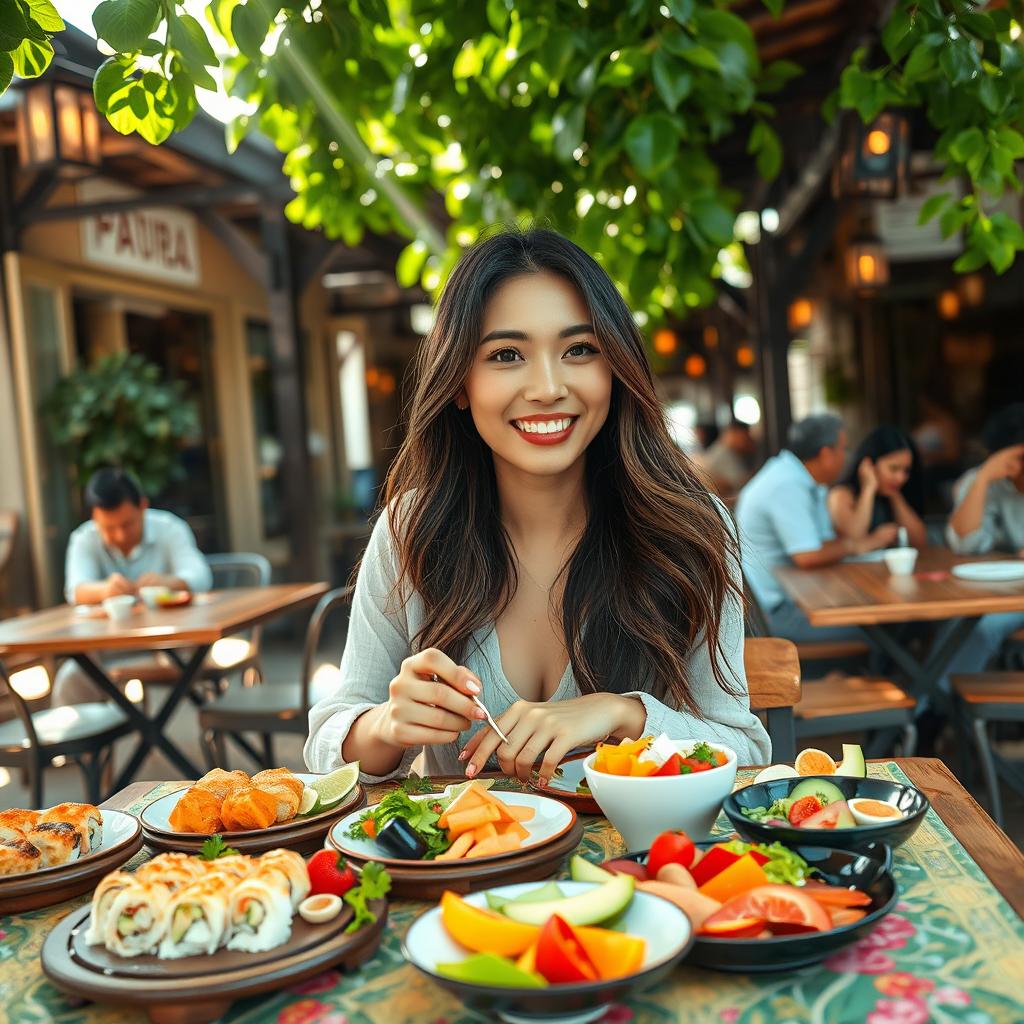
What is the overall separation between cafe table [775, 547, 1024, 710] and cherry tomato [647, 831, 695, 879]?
2.62 m

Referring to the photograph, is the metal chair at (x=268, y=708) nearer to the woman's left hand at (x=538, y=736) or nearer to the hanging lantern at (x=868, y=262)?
the woman's left hand at (x=538, y=736)

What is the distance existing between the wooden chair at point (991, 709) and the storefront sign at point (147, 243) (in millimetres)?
6177

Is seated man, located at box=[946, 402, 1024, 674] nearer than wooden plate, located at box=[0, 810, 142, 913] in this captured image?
No

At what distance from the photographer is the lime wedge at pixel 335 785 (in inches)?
56.9

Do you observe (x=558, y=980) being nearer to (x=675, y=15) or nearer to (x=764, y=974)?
(x=764, y=974)

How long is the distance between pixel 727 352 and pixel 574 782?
60.3 feet

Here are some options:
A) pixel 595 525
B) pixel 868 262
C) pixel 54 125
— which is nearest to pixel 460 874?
pixel 595 525

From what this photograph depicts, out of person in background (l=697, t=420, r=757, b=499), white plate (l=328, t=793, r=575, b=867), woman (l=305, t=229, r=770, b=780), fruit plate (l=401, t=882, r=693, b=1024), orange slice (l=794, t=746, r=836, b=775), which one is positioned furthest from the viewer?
person in background (l=697, t=420, r=757, b=499)

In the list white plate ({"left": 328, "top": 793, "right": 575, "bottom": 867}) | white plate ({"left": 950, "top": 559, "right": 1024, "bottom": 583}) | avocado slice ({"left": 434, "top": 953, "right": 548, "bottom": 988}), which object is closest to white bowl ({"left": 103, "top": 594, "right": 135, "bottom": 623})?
white plate ({"left": 950, "top": 559, "right": 1024, "bottom": 583})

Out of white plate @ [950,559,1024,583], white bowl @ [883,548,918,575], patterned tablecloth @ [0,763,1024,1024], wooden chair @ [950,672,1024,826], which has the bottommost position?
wooden chair @ [950,672,1024,826]

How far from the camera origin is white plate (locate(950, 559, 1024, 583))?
13.1 ft

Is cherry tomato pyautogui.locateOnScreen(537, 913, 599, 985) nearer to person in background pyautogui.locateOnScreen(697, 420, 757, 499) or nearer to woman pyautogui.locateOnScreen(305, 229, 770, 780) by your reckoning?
woman pyautogui.locateOnScreen(305, 229, 770, 780)

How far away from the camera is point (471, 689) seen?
Answer: 1.45m

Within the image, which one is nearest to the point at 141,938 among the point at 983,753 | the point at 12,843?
the point at 12,843
